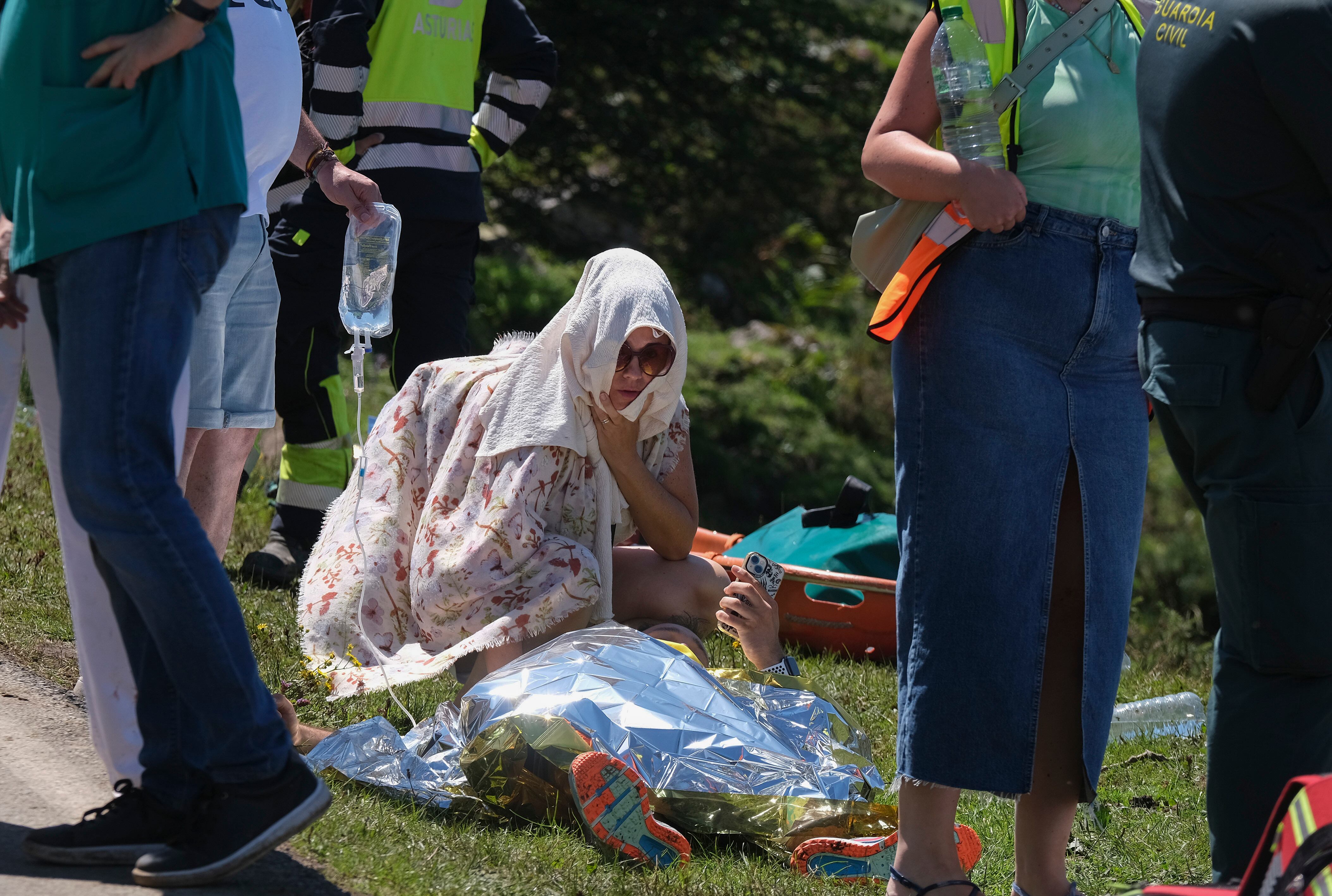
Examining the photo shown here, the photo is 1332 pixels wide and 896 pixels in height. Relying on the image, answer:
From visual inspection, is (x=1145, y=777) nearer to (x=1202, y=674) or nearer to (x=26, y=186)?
(x=1202, y=674)

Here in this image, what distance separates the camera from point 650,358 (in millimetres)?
3885

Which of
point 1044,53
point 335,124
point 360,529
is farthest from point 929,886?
point 335,124

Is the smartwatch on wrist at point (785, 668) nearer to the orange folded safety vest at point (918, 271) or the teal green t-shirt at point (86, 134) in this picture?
the orange folded safety vest at point (918, 271)

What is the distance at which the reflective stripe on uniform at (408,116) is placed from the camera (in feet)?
16.2

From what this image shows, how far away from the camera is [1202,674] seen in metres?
5.62

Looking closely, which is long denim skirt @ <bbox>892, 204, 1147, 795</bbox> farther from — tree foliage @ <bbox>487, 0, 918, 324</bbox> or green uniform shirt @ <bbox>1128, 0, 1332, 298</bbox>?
tree foliage @ <bbox>487, 0, 918, 324</bbox>

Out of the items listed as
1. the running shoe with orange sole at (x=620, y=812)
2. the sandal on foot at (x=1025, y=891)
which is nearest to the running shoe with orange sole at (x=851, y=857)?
the sandal on foot at (x=1025, y=891)

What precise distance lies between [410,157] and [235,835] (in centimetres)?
321

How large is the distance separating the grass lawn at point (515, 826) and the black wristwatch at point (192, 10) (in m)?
1.45

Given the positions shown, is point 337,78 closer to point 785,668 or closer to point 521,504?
point 521,504

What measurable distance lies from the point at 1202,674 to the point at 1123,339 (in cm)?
350

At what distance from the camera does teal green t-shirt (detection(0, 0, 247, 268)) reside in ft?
7.00

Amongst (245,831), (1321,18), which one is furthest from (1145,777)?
(245,831)

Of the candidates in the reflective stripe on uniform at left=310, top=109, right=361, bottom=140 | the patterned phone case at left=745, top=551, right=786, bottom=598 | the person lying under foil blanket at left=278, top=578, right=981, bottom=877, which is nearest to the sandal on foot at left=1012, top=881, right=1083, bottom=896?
the person lying under foil blanket at left=278, top=578, right=981, bottom=877
